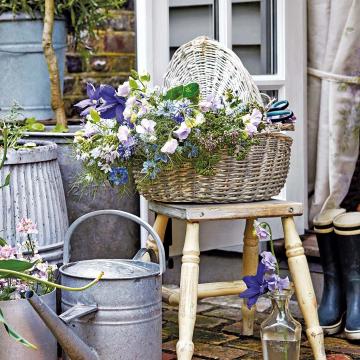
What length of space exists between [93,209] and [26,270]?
71 cm

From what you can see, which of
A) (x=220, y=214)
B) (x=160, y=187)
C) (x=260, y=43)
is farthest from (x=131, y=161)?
(x=260, y=43)

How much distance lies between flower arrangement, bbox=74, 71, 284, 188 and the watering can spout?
58 centimetres

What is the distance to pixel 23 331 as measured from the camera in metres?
2.46

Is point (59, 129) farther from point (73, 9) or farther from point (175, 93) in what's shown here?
point (175, 93)

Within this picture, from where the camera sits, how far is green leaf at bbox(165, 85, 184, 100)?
2.74m

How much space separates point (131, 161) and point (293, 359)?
0.75m

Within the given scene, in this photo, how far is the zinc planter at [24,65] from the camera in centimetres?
363

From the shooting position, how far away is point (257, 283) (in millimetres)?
2691

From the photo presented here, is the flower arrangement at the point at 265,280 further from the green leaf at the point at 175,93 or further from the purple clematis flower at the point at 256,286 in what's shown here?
the green leaf at the point at 175,93

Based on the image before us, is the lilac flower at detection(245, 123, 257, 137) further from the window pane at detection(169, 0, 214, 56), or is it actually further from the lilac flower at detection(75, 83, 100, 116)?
the window pane at detection(169, 0, 214, 56)

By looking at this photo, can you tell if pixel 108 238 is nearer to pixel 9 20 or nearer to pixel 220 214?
pixel 220 214

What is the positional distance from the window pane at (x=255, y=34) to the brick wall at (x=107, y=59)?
1369mm

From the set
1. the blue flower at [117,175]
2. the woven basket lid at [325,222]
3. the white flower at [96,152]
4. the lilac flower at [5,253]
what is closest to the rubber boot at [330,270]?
the woven basket lid at [325,222]

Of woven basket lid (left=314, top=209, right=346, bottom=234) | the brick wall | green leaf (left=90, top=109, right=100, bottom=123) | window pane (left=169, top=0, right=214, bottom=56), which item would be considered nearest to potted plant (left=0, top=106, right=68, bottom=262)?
green leaf (left=90, top=109, right=100, bottom=123)
